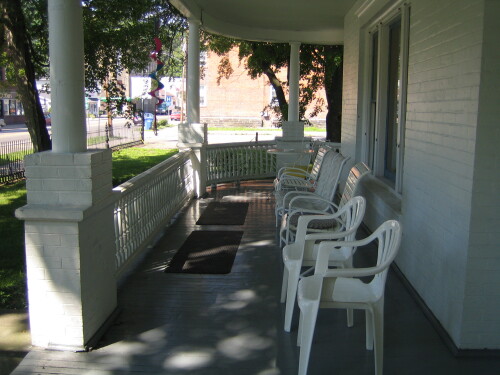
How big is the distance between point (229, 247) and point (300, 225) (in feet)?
7.86

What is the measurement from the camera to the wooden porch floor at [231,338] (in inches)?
134

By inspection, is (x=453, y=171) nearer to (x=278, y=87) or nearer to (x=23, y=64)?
(x=23, y=64)

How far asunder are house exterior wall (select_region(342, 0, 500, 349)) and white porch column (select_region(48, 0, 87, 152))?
251cm

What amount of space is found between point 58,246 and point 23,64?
21.1 feet

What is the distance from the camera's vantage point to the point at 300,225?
405cm

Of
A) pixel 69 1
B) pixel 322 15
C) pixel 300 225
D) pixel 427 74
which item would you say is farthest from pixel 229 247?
pixel 322 15

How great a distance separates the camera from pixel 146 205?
20.0 ft

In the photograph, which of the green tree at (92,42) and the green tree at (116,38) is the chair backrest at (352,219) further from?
the green tree at (116,38)

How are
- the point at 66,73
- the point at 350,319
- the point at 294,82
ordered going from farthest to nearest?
the point at 294,82 < the point at 350,319 < the point at 66,73

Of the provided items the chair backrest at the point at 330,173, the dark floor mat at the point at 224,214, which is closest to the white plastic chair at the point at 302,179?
the chair backrest at the point at 330,173

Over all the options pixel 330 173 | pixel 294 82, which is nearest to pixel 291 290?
pixel 330 173

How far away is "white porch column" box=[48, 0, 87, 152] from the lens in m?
3.62

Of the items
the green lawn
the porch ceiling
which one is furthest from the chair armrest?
the porch ceiling

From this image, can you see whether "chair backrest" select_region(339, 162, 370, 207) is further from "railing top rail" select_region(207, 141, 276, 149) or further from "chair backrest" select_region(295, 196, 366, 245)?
"railing top rail" select_region(207, 141, 276, 149)
